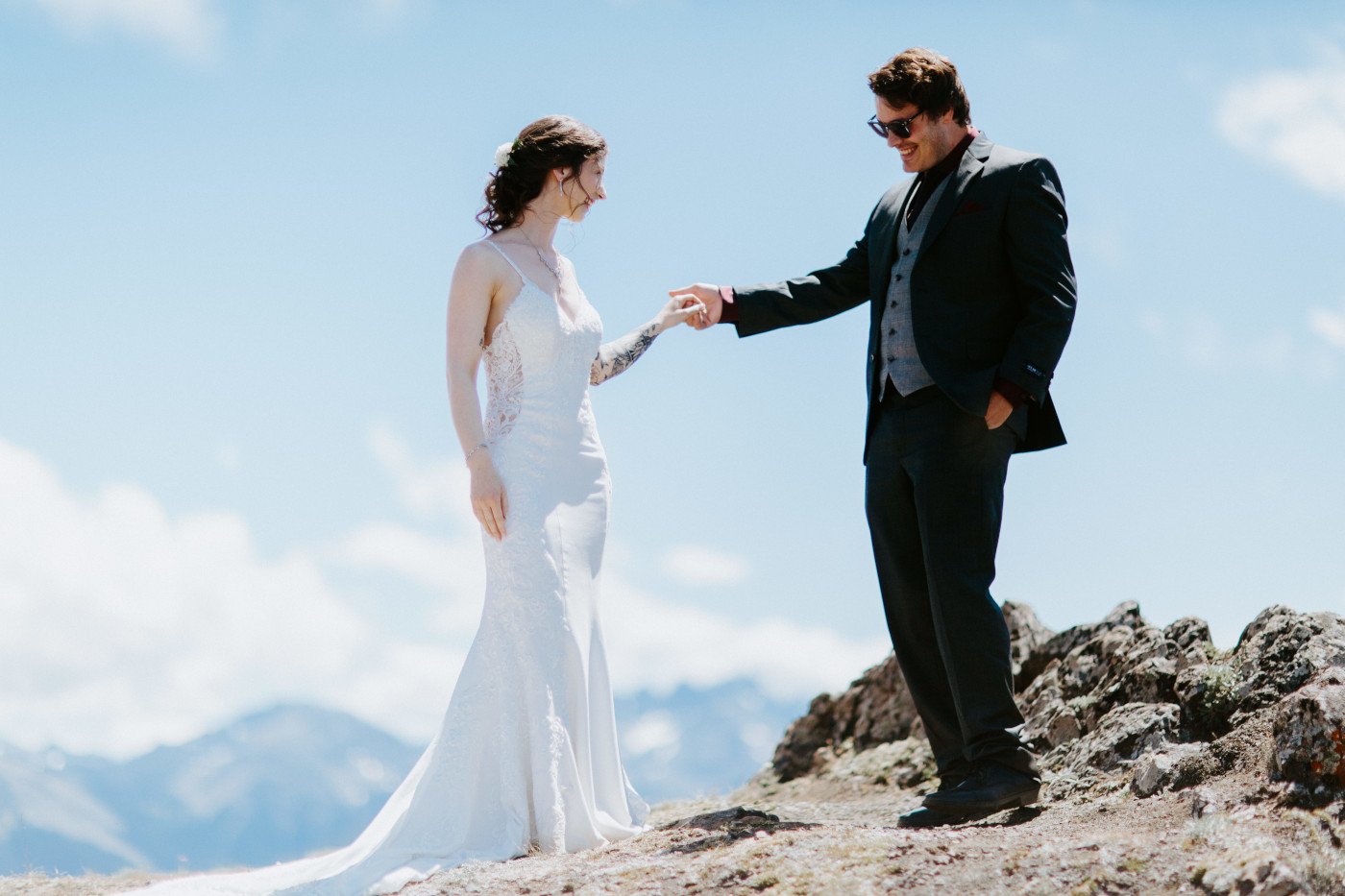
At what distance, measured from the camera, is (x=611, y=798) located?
4.71m

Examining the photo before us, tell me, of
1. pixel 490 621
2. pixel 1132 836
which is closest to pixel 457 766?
pixel 490 621

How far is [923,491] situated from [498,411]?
5.78ft

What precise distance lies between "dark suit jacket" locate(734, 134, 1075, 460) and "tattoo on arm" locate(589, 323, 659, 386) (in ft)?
3.58

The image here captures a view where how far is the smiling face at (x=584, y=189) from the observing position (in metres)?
4.92

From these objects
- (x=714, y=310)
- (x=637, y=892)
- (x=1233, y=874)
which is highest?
(x=714, y=310)

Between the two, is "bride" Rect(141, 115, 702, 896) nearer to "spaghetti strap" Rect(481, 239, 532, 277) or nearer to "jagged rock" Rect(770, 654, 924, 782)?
"spaghetti strap" Rect(481, 239, 532, 277)

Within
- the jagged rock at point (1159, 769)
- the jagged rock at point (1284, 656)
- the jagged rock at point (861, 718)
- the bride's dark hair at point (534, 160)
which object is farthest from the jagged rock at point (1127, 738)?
the bride's dark hair at point (534, 160)

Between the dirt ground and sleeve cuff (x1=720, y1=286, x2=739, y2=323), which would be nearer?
the dirt ground

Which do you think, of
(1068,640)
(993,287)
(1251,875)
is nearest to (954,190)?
(993,287)

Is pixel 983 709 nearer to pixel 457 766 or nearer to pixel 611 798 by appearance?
pixel 611 798

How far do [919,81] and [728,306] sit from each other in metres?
1.40

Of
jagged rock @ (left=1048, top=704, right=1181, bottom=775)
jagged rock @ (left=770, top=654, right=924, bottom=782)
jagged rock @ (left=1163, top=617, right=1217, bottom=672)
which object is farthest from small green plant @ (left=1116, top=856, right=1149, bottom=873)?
jagged rock @ (left=770, top=654, right=924, bottom=782)

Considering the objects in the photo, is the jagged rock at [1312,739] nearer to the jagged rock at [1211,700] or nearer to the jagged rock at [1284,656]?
the jagged rock at [1284,656]

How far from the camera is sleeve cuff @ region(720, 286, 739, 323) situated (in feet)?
18.4
